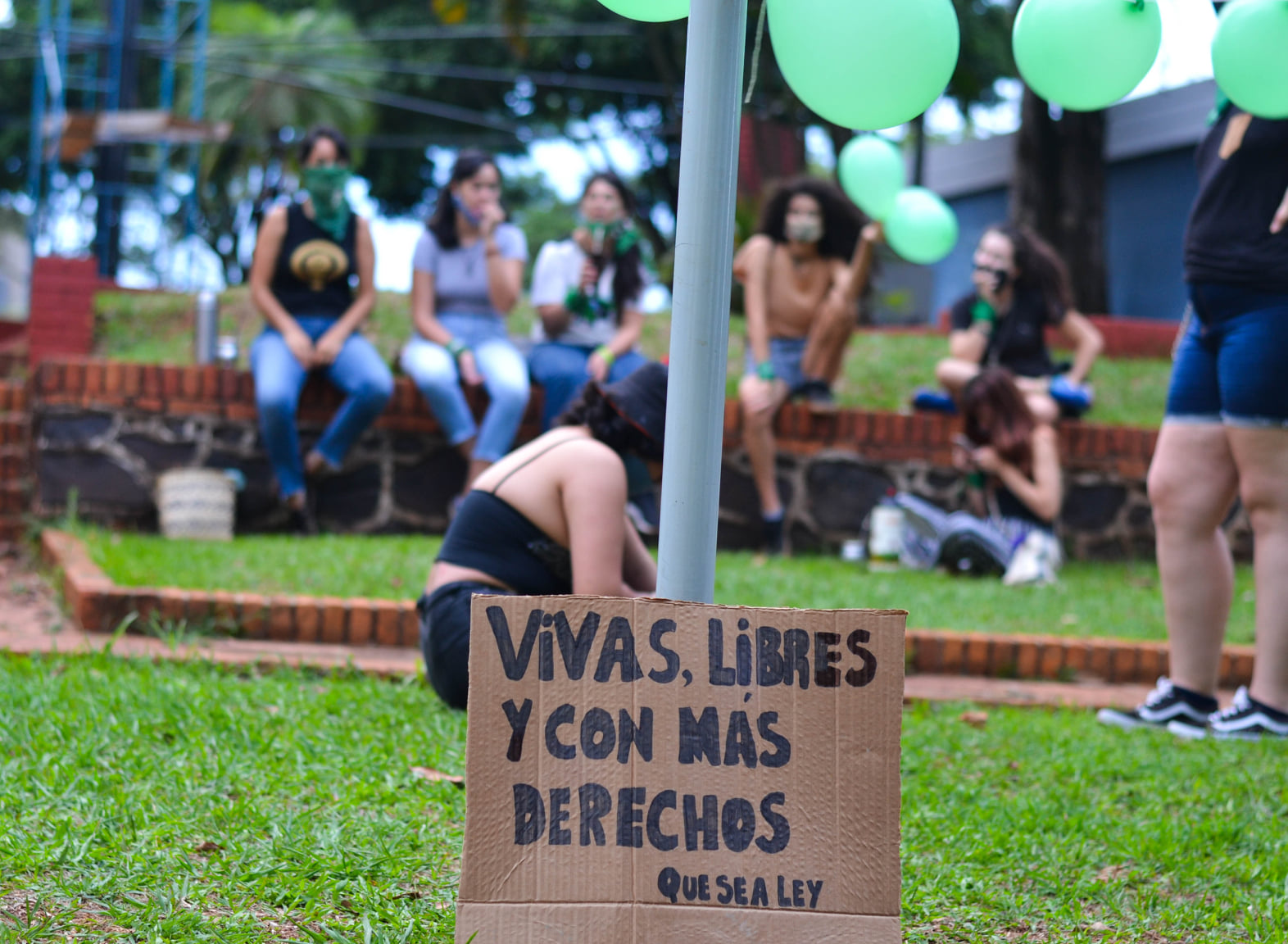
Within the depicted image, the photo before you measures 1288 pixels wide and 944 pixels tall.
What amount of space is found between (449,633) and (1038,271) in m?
4.61

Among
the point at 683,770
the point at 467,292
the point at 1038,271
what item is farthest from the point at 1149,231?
the point at 683,770

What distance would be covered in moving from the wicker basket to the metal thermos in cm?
114

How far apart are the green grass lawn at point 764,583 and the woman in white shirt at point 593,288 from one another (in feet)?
3.77

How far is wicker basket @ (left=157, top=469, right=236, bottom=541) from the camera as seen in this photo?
554 cm

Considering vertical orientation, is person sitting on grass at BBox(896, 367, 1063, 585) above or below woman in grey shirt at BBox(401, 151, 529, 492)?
below

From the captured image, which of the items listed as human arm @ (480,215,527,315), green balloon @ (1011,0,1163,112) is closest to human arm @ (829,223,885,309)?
human arm @ (480,215,527,315)

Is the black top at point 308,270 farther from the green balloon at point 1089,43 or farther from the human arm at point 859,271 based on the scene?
the green balloon at point 1089,43

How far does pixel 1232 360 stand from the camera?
10.5 feet

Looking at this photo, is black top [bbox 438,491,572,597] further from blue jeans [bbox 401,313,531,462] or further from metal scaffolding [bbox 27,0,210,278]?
metal scaffolding [bbox 27,0,210,278]

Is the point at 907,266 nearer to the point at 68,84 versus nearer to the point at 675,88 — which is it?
the point at 675,88

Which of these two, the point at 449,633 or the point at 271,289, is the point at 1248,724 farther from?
the point at 271,289

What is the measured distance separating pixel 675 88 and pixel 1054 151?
25.8 feet

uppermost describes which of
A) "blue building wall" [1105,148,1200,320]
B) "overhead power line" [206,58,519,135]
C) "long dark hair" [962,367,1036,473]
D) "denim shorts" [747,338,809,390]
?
"overhead power line" [206,58,519,135]

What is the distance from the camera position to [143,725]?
279cm
